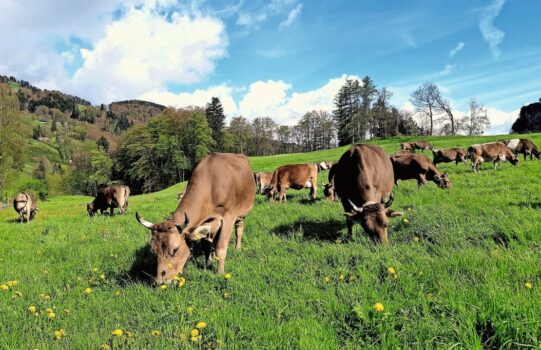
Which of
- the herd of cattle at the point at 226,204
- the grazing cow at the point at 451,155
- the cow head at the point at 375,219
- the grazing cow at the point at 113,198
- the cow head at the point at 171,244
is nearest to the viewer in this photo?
the cow head at the point at 171,244

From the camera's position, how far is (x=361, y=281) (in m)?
4.48

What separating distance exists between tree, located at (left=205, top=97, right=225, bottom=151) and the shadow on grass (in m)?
72.5


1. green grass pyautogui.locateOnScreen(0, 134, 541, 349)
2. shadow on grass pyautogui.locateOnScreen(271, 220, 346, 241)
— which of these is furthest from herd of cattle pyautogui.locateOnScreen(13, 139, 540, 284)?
shadow on grass pyautogui.locateOnScreen(271, 220, 346, 241)

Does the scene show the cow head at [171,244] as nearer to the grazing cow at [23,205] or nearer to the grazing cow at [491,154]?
the grazing cow at [23,205]

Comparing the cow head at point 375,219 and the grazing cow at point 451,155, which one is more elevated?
Answer: the grazing cow at point 451,155

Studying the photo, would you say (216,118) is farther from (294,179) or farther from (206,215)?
(206,215)

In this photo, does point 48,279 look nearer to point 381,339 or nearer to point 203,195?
point 203,195

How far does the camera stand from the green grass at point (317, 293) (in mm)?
3078

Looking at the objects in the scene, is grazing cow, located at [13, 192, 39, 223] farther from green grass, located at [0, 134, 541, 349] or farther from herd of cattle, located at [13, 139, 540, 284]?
herd of cattle, located at [13, 139, 540, 284]

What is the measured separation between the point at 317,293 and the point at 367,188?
438 centimetres

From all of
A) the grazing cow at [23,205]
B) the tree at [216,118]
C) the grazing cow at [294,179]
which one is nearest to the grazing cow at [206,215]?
the grazing cow at [294,179]

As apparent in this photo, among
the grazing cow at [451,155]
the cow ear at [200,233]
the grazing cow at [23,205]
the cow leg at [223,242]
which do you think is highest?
the grazing cow at [451,155]

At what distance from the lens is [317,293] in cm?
409

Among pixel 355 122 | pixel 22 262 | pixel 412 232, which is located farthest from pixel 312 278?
pixel 355 122
